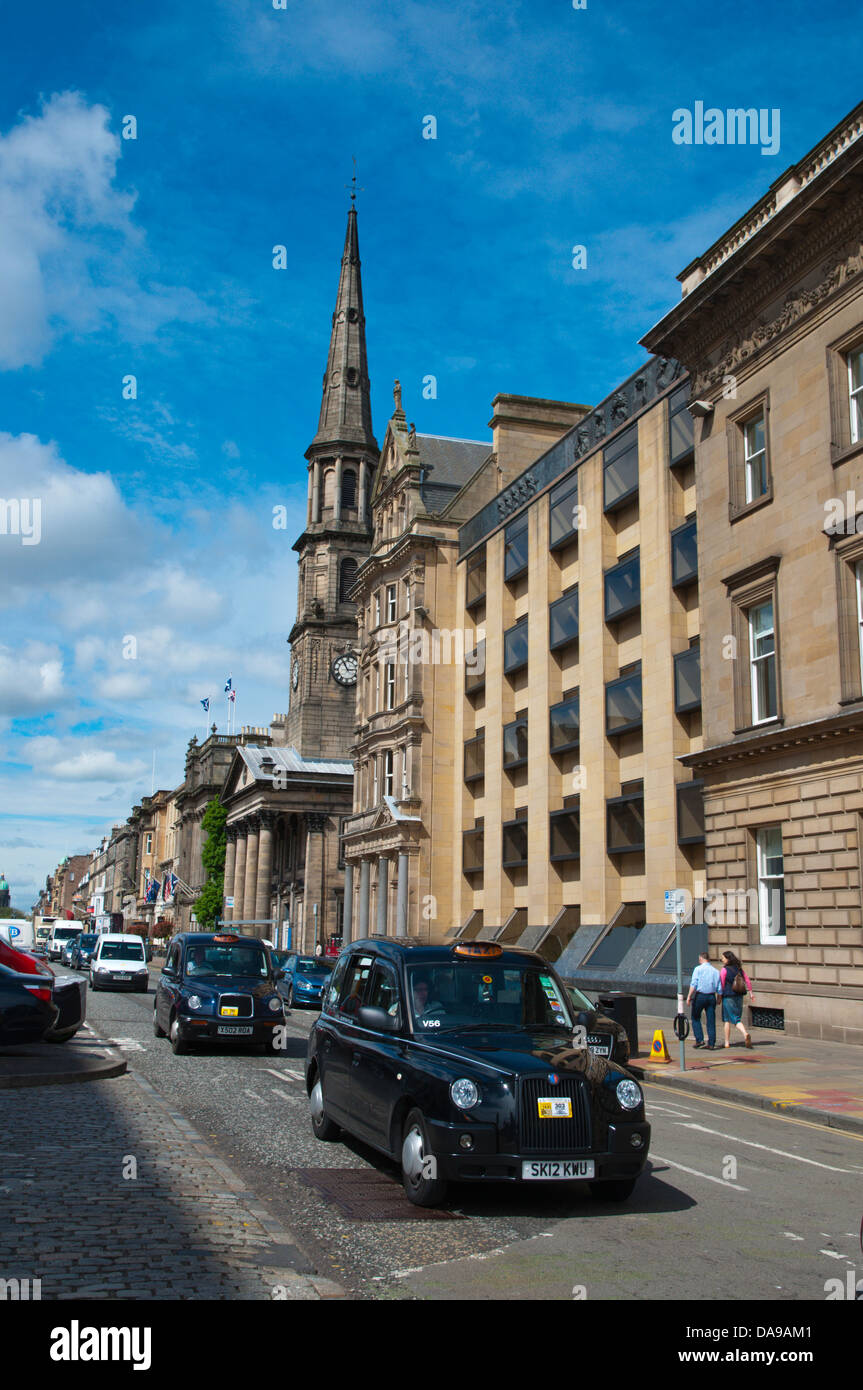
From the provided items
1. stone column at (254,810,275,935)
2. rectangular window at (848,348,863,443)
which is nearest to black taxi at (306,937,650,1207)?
rectangular window at (848,348,863,443)

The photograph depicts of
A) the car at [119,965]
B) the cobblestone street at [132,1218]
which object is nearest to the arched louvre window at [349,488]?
the car at [119,965]

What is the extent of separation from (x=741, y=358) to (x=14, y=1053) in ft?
64.7

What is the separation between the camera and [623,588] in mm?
34844

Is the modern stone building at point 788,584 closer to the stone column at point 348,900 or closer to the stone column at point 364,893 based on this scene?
the stone column at point 364,893

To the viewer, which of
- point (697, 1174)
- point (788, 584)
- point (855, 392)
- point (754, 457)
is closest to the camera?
point (697, 1174)

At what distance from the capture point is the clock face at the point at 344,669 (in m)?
86.6

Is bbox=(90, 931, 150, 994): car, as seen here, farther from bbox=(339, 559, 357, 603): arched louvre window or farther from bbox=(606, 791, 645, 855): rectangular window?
bbox=(339, 559, 357, 603): arched louvre window

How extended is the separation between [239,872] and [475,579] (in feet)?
165

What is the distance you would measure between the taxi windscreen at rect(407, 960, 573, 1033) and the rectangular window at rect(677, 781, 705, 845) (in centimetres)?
2095

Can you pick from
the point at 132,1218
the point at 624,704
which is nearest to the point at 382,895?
the point at 624,704

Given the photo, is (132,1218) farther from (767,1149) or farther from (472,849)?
(472,849)

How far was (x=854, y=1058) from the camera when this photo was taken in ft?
61.7

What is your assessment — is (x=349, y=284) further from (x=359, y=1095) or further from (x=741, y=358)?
(x=359, y=1095)

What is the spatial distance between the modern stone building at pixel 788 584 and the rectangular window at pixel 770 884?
37mm
